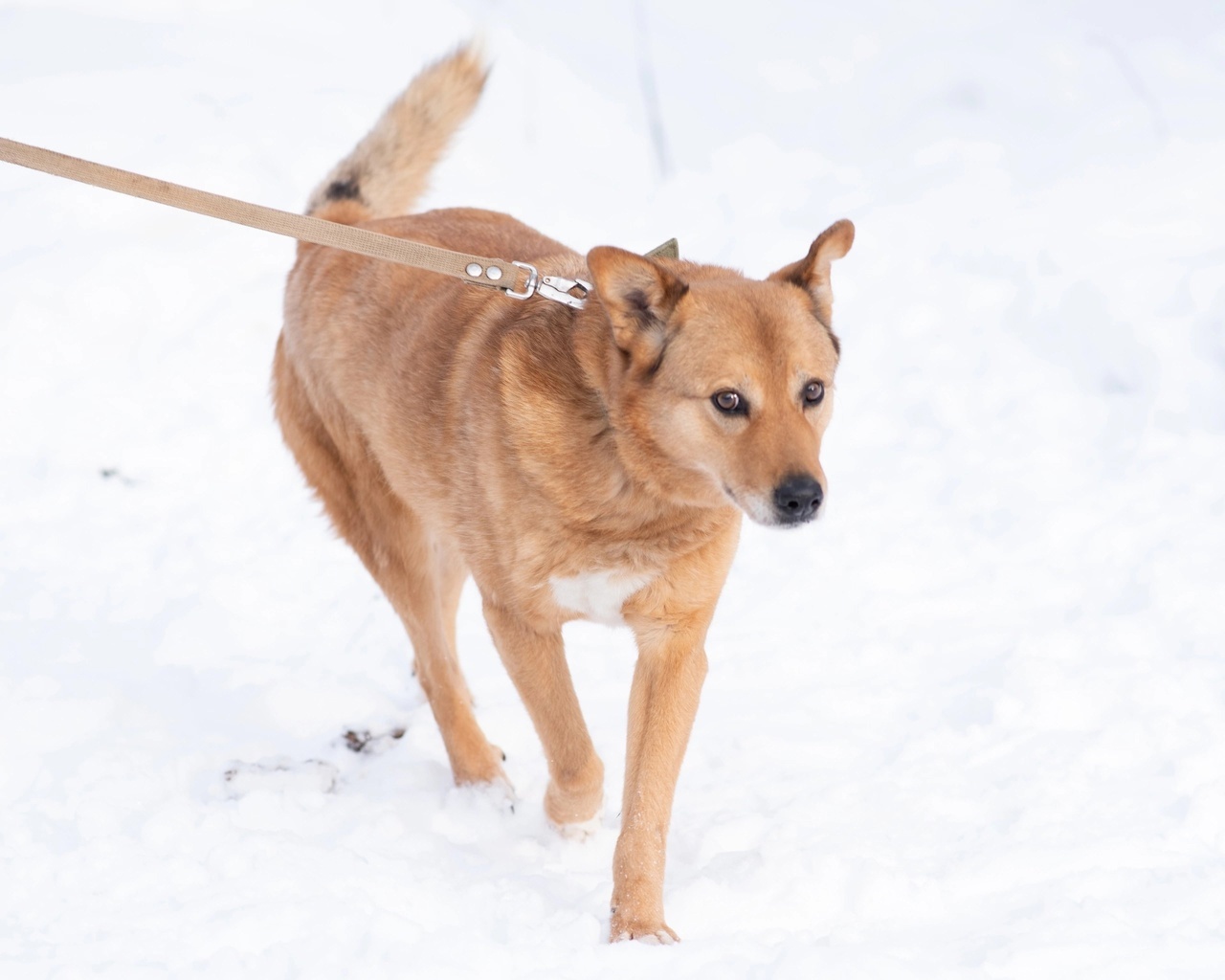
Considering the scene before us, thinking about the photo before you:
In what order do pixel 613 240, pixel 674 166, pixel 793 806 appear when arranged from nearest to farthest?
pixel 793 806 → pixel 613 240 → pixel 674 166

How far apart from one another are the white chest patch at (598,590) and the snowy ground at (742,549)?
2.25 feet

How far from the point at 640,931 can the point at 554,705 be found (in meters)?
0.69

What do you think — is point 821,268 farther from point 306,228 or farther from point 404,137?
point 404,137

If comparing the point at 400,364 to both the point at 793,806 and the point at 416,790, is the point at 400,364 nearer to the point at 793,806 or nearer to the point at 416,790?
the point at 416,790

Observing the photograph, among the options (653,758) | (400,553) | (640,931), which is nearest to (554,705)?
(653,758)

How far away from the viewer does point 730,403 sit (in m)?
2.83

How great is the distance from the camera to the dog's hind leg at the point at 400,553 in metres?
3.80

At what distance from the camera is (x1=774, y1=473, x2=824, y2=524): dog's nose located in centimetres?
266

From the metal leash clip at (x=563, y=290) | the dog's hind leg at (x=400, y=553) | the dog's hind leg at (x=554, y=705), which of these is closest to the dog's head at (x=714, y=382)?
the metal leash clip at (x=563, y=290)

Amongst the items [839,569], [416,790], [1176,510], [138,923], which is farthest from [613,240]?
[138,923]

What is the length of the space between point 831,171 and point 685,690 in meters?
5.18

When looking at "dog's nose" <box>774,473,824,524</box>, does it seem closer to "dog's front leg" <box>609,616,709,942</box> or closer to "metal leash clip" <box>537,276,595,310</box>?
"dog's front leg" <box>609,616,709,942</box>

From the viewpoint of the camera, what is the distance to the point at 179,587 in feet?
15.8

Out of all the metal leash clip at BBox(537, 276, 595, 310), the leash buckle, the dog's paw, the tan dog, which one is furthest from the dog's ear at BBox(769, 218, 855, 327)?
the dog's paw
